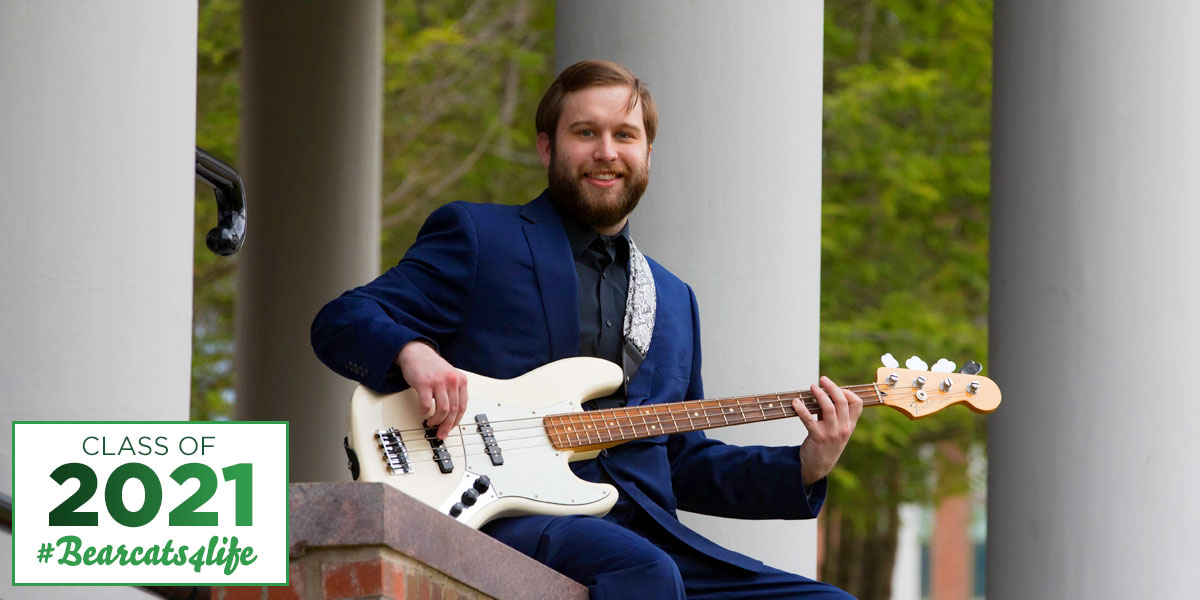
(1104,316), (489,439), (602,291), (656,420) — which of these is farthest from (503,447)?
(1104,316)

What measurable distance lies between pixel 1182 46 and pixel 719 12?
70.7 inches

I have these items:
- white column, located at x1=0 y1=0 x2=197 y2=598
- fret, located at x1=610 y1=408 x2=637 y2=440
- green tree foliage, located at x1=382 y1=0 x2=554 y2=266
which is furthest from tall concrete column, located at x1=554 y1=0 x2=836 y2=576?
green tree foliage, located at x1=382 y1=0 x2=554 y2=266

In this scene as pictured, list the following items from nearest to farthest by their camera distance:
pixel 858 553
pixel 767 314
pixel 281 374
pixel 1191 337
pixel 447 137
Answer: pixel 767 314 < pixel 1191 337 < pixel 281 374 < pixel 447 137 < pixel 858 553

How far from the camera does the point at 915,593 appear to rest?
159 ft

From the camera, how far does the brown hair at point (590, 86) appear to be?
4898 mm

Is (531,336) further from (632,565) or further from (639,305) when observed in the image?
(632,565)

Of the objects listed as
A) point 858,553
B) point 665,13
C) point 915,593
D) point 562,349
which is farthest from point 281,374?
point 915,593

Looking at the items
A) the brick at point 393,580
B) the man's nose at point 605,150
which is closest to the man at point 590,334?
the man's nose at point 605,150

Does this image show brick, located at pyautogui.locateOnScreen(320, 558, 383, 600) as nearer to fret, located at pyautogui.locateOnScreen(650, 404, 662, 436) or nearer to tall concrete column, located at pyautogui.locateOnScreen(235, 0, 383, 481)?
fret, located at pyautogui.locateOnScreen(650, 404, 662, 436)

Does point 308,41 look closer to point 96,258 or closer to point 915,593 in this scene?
point 96,258

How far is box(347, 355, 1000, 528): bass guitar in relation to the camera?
13.8ft

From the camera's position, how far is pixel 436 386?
420 cm

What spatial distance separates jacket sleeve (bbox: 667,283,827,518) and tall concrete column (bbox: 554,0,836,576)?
70 cm

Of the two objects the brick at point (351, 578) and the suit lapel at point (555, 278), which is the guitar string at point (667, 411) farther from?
the brick at point (351, 578)
